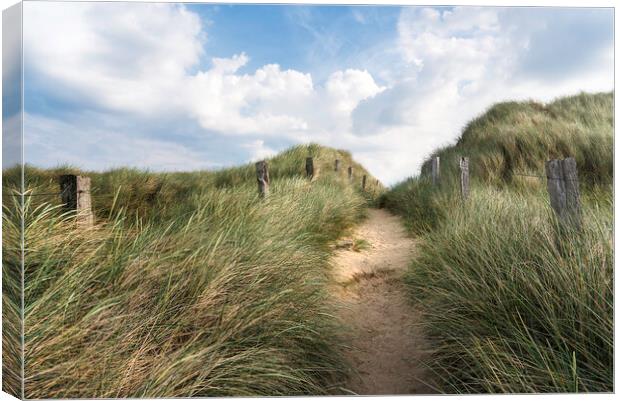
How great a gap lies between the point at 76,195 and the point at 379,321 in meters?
2.60

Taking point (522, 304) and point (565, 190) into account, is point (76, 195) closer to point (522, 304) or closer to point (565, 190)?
point (522, 304)

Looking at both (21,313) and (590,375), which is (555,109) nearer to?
(590,375)

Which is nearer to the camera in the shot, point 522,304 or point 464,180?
point 522,304

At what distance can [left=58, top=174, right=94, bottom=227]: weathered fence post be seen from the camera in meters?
2.65

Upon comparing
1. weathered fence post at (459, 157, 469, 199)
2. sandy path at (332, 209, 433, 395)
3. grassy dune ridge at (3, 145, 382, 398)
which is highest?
weathered fence post at (459, 157, 469, 199)

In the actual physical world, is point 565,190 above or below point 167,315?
above

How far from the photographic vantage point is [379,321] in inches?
134

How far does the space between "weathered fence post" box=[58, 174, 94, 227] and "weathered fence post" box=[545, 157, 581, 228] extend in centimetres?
Result: 331

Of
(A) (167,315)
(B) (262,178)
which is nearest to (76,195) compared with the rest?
(A) (167,315)

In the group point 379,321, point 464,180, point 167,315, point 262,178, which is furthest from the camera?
point 464,180

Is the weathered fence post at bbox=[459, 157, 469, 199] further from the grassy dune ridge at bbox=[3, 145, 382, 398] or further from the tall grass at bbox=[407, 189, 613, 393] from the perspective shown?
the grassy dune ridge at bbox=[3, 145, 382, 398]

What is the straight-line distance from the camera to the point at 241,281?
8.54 feet

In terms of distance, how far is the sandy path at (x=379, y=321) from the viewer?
2.49 m

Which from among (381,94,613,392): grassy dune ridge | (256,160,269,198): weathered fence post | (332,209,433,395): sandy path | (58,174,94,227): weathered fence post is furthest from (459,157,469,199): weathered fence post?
(58,174,94,227): weathered fence post
